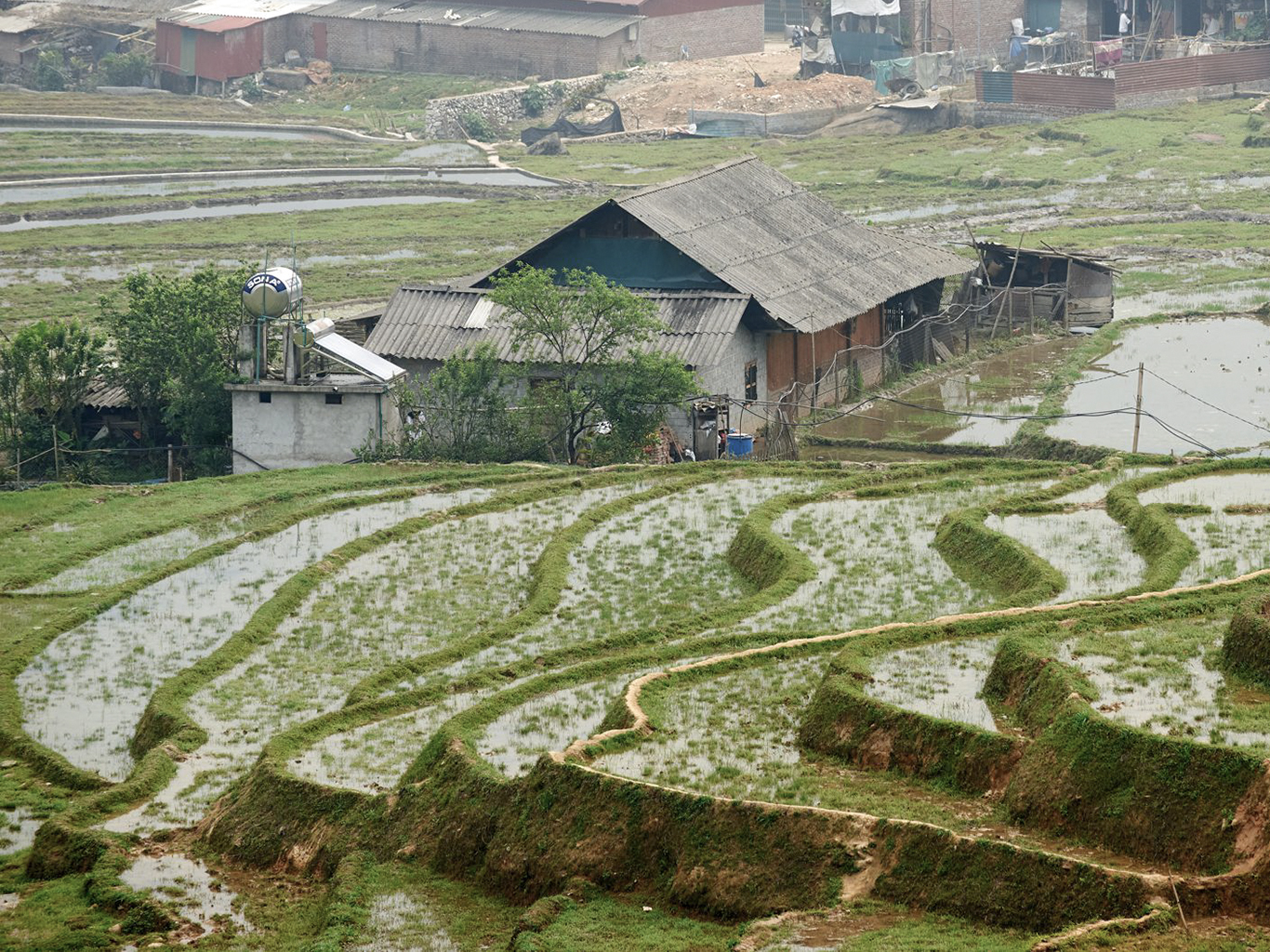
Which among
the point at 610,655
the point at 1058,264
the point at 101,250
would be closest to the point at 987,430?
the point at 1058,264

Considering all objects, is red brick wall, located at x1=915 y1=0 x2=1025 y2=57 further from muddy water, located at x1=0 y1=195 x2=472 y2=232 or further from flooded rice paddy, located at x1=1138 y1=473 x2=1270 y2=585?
flooded rice paddy, located at x1=1138 y1=473 x2=1270 y2=585

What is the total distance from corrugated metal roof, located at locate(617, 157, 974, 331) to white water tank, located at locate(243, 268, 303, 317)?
582 cm

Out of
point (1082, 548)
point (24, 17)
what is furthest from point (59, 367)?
point (24, 17)

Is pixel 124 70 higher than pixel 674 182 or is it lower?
higher

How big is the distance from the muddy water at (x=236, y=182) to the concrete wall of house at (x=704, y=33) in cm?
1533

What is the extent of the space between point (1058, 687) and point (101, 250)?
33.7 meters

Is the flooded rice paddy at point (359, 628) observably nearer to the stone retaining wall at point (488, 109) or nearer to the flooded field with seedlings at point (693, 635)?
the flooded field with seedlings at point (693, 635)

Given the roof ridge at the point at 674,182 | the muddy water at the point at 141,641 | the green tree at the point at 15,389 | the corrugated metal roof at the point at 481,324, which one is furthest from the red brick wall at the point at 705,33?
the muddy water at the point at 141,641

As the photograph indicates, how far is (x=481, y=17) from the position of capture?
6956 centimetres

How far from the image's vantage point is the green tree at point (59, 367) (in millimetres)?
27016

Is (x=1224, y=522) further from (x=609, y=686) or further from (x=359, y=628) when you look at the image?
(x=359, y=628)

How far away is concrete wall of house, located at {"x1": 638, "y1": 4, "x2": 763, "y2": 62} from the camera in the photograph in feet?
Answer: 230

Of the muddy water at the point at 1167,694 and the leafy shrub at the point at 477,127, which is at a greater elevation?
the leafy shrub at the point at 477,127

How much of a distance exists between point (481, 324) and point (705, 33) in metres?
45.4
